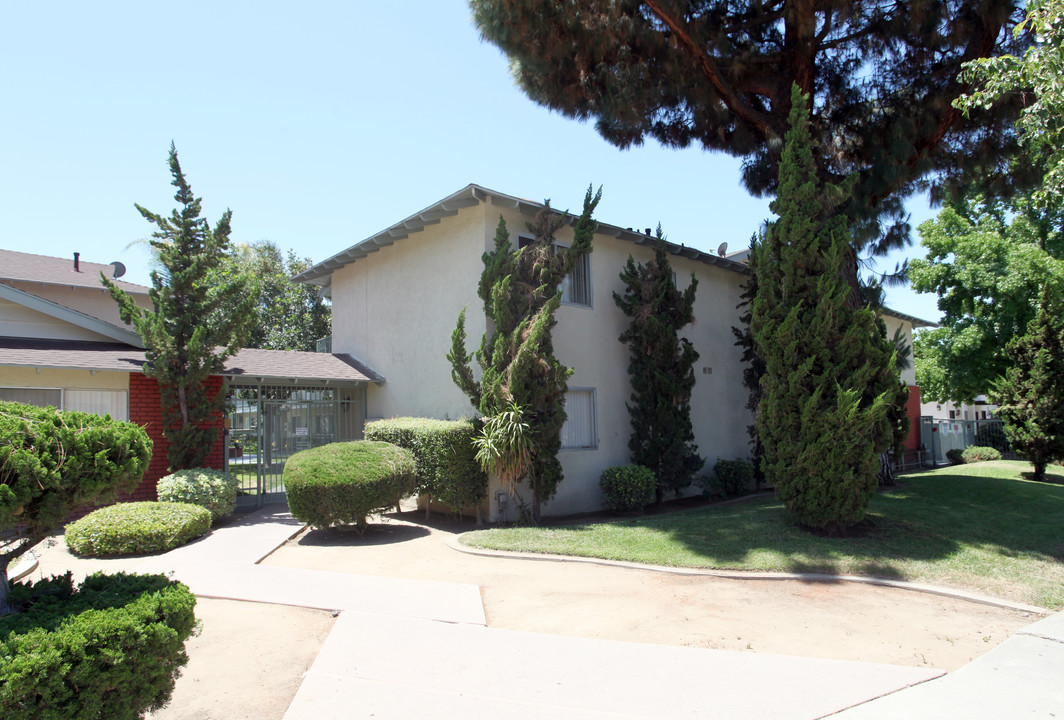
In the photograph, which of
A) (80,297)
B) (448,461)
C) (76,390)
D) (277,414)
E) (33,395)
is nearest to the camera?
(448,461)

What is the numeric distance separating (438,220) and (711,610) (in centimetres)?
946

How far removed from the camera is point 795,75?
13164 millimetres

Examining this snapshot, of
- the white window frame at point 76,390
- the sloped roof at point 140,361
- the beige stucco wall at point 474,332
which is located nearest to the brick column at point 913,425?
the beige stucco wall at point 474,332

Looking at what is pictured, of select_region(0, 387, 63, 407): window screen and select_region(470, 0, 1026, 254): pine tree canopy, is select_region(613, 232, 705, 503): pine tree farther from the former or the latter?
select_region(0, 387, 63, 407): window screen

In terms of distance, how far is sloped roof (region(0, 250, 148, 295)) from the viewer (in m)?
17.6

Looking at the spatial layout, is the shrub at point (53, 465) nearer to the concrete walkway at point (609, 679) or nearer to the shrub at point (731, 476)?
the concrete walkway at point (609, 679)

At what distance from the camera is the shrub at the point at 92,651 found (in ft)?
10.2

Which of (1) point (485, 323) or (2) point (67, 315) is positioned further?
(2) point (67, 315)

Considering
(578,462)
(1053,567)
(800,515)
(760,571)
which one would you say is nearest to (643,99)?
(578,462)

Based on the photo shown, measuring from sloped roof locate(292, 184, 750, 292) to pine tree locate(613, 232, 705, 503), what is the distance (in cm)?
94

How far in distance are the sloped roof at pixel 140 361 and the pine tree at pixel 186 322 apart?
789mm

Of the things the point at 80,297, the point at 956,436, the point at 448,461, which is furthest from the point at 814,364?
the point at 956,436

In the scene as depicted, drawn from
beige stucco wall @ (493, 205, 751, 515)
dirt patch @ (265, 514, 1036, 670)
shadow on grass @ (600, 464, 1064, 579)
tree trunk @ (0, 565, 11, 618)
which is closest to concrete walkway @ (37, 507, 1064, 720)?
dirt patch @ (265, 514, 1036, 670)

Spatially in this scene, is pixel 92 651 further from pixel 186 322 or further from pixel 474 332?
pixel 186 322
